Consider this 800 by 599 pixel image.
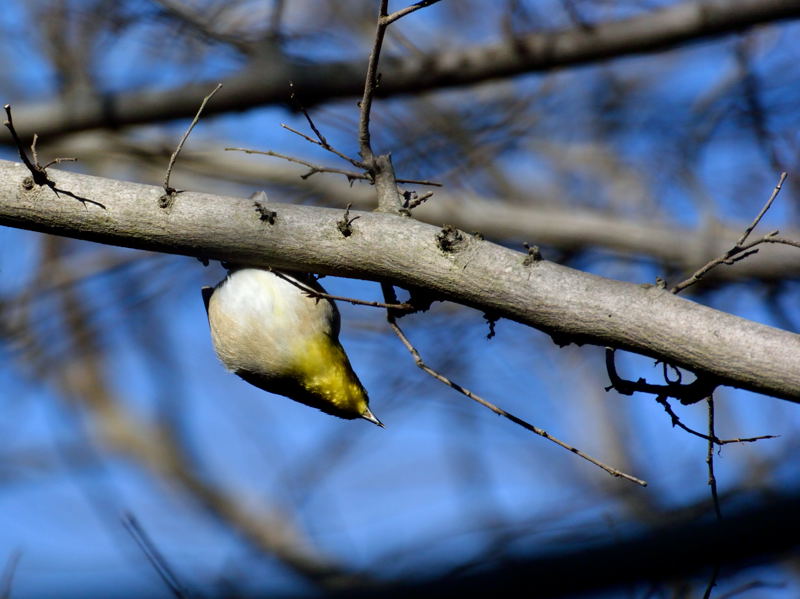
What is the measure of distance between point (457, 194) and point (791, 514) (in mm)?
4836

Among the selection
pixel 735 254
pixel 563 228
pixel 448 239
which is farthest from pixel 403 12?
pixel 563 228

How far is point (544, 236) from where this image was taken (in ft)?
19.0

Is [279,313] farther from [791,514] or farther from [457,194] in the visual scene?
[457,194]

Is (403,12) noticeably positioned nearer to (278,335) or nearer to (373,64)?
(373,64)

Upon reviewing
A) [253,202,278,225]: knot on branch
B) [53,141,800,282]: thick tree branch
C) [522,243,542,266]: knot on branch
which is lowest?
[522,243,542,266]: knot on branch

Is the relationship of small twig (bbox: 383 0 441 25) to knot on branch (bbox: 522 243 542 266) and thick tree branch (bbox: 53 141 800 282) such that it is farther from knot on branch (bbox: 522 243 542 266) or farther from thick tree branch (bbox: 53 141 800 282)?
thick tree branch (bbox: 53 141 800 282)

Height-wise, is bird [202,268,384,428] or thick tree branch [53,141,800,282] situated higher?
thick tree branch [53,141,800,282]

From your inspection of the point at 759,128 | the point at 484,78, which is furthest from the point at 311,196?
the point at 759,128

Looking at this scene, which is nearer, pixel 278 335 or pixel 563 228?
pixel 278 335

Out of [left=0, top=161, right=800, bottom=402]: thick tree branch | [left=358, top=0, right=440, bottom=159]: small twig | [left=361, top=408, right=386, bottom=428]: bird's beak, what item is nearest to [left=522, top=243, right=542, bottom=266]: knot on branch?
[left=0, top=161, right=800, bottom=402]: thick tree branch

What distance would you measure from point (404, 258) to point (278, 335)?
81 centimetres

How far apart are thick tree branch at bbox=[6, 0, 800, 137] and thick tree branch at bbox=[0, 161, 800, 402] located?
7.59ft

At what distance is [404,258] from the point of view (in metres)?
2.29

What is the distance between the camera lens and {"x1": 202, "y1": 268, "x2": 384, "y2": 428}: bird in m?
2.89
